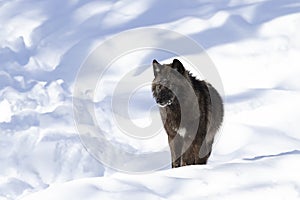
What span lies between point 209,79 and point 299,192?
5.56 metres

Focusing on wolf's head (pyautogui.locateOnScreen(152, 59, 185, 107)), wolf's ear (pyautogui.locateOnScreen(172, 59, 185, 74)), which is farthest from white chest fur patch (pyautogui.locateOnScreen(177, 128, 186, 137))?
wolf's ear (pyautogui.locateOnScreen(172, 59, 185, 74))

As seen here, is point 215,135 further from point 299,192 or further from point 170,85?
point 299,192

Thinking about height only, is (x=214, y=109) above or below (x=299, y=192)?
above

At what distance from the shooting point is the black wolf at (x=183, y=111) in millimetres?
12891

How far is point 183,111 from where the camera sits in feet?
43.1

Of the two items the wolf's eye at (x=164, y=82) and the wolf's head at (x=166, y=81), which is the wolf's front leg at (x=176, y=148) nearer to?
the wolf's head at (x=166, y=81)

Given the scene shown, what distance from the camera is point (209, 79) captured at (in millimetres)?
14320

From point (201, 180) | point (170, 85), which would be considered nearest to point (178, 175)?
point (201, 180)

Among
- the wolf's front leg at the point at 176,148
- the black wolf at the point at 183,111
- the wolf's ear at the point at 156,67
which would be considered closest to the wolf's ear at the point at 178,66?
the black wolf at the point at 183,111

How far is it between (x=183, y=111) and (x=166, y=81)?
2.41ft

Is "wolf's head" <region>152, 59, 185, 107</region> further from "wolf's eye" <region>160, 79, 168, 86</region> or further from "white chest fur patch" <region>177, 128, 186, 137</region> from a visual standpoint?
"white chest fur patch" <region>177, 128, 186, 137</region>

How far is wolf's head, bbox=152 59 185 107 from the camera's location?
12719 mm

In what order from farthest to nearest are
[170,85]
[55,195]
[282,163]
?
[170,85] < [282,163] < [55,195]

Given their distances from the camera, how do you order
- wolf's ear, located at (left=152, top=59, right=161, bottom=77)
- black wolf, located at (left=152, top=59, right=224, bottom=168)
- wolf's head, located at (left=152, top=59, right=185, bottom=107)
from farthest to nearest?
wolf's ear, located at (left=152, top=59, right=161, bottom=77), black wolf, located at (left=152, top=59, right=224, bottom=168), wolf's head, located at (left=152, top=59, right=185, bottom=107)
